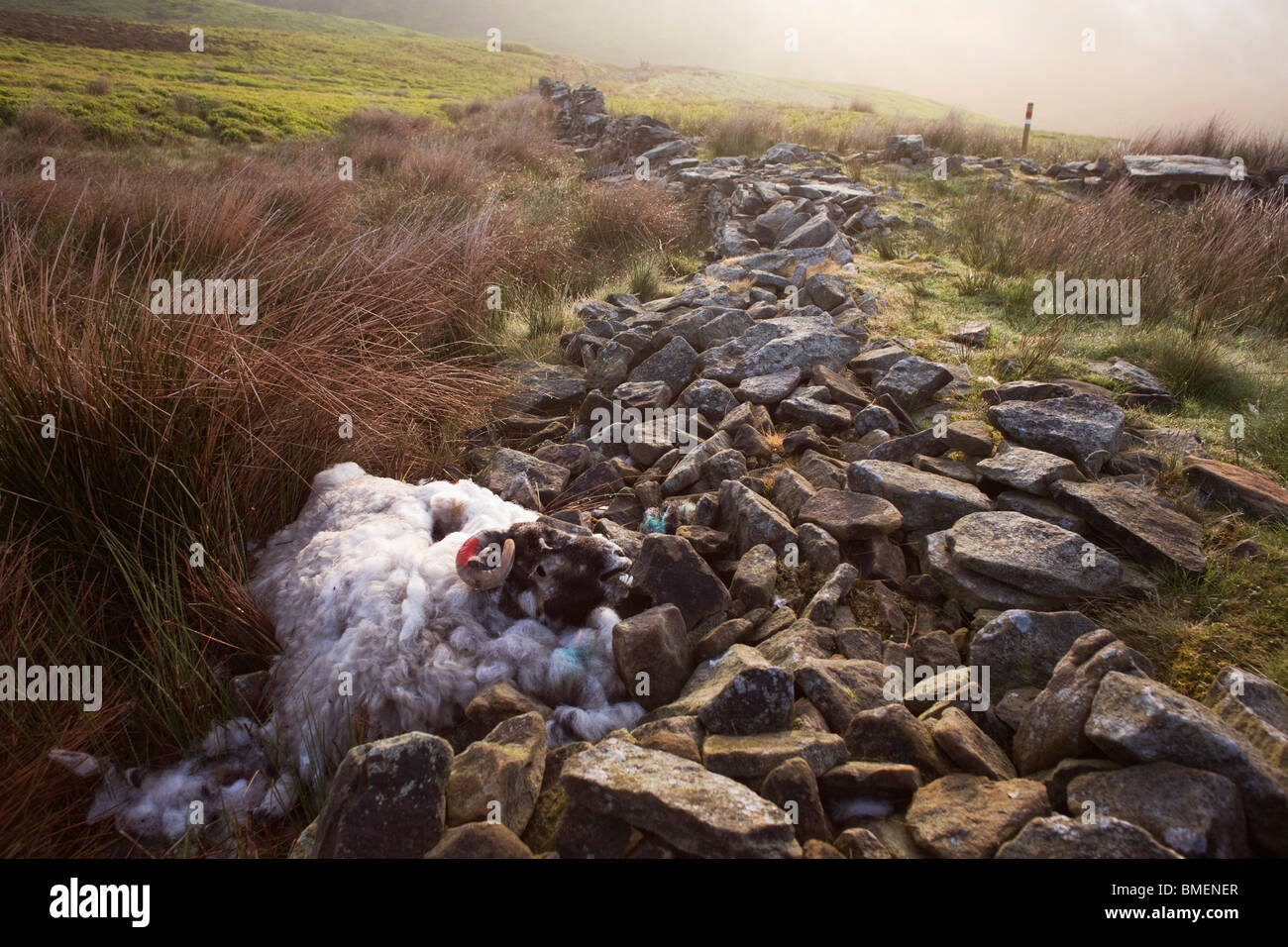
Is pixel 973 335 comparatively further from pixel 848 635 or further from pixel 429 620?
pixel 429 620

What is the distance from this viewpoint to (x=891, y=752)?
5.98 ft

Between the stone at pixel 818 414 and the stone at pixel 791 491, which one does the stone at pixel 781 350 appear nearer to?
the stone at pixel 818 414

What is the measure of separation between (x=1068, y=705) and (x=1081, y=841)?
452 mm

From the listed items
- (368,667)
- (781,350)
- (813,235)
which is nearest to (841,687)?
(368,667)

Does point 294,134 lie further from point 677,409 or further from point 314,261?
point 677,409

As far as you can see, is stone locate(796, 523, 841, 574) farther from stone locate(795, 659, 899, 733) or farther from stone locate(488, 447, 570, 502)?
stone locate(488, 447, 570, 502)

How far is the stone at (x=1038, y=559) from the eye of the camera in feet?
7.91

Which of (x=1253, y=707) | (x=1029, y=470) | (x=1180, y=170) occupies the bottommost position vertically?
(x=1253, y=707)

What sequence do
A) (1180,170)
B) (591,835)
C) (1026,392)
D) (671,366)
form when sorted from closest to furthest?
(591,835) → (1026,392) → (671,366) → (1180,170)

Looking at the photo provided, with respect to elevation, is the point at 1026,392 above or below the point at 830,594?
above

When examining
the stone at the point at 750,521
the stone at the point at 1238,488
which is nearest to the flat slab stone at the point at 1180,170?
the stone at the point at 1238,488

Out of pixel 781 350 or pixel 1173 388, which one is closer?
pixel 1173 388

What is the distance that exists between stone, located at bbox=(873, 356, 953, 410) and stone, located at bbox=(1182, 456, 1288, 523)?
1.25 meters

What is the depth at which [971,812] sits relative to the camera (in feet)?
5.25
